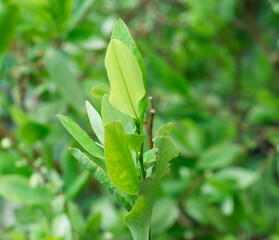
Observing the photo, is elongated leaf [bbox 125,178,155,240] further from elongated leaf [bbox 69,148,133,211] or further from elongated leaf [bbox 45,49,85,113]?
elongated leaf [bbox 45,49,85,113]

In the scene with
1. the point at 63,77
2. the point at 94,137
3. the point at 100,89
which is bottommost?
the point at 94,137

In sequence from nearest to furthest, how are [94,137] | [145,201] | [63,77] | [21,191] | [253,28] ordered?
[145,201]
[21,191]
[63,77]
[94,137]
[253,28]

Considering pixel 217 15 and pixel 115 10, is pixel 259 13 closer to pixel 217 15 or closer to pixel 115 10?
pixel 217 15

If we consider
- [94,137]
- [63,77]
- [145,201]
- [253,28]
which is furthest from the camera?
[253,28]

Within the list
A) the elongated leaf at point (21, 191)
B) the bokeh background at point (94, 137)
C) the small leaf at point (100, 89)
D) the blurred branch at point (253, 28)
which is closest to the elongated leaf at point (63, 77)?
the bokeh background at point (94, 137)

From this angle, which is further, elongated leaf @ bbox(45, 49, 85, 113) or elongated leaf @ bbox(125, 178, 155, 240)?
elongated leaf @ bbox(45, 49, 85, 113)

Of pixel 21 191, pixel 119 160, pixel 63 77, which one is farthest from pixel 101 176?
pixel 63 77

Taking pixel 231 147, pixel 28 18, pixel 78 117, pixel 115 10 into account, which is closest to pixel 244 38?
pixel 115 10

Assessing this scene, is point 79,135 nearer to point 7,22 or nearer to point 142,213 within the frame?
point 142,213

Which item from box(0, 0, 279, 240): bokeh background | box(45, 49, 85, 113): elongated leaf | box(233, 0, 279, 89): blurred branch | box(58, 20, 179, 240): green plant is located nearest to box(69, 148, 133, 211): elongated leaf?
box(58, 20, 179, 240): green plant
